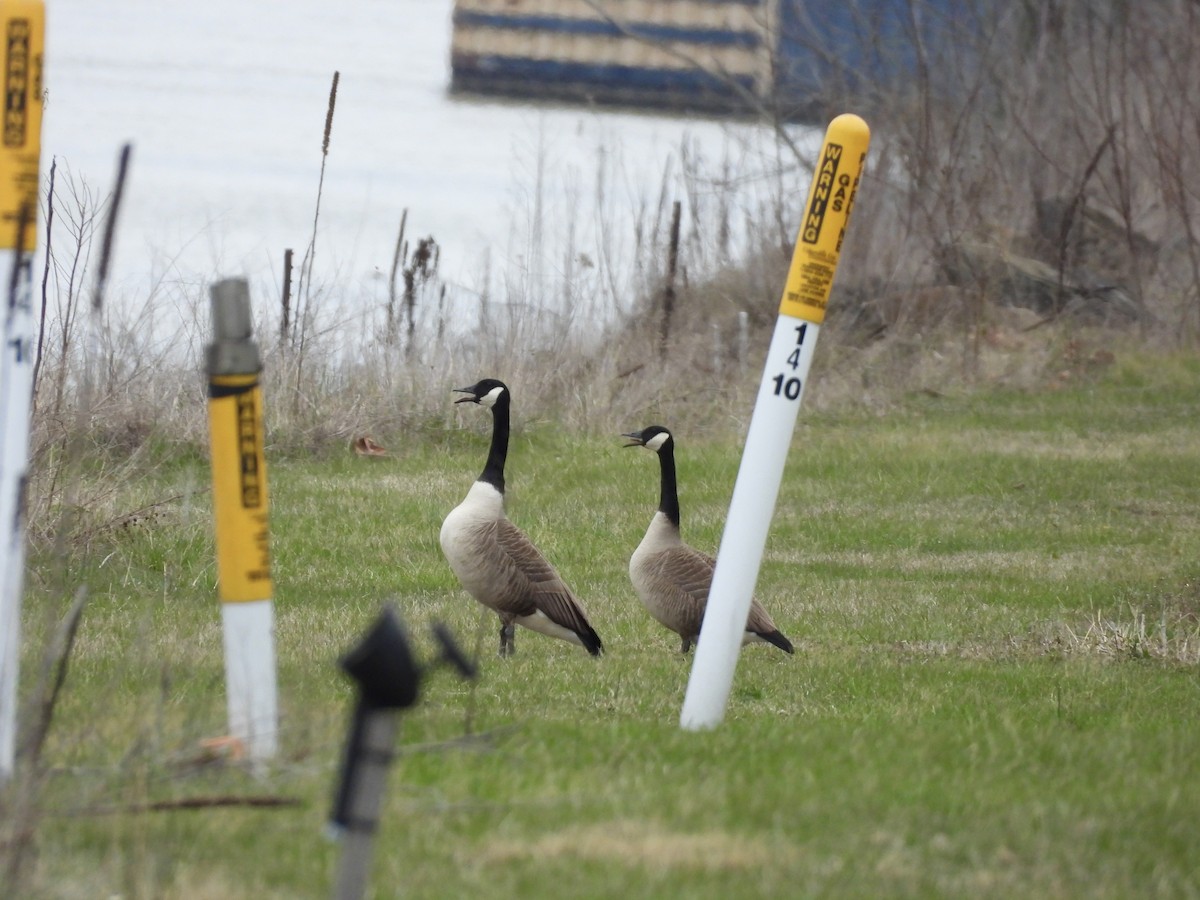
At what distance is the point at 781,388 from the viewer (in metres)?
5.21

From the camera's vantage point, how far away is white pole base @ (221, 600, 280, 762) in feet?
13.1

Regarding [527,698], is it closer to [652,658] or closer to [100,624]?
[652,658]

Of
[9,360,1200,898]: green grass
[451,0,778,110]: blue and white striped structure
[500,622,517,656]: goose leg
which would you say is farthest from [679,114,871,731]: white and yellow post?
[451,0,778,110]: blue and white striped structure

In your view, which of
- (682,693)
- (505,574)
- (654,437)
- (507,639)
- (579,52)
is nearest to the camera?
(682,693)

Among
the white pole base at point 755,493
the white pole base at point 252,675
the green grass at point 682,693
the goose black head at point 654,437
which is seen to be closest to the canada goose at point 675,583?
the green grass at point 682,693

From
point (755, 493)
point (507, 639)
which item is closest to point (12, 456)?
point (755, 493)

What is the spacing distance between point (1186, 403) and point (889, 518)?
8087mm

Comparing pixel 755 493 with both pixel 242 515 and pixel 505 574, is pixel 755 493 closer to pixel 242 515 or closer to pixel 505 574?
pixel 242 515

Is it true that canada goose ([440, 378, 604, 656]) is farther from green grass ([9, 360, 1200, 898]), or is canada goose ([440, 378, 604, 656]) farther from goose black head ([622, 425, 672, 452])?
goose black head ([622, 425, 672, 452])

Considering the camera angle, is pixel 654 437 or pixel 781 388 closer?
pixel 781 388

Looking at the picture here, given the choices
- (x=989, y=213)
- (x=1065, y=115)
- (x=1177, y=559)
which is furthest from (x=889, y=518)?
(x=1065, y=115)

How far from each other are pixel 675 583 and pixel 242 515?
4.25 metres

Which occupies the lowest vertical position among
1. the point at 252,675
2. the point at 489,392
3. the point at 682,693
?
the point at 682,693

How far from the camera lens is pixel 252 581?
398 centimetres
